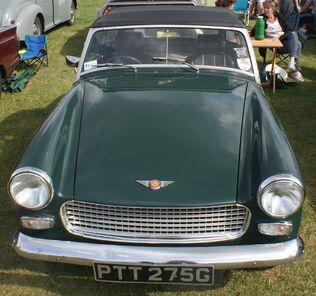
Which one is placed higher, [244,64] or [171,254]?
[244,64]

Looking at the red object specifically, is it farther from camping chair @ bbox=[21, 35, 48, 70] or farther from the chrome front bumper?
the chrome front bumper

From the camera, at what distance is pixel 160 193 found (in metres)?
2.46

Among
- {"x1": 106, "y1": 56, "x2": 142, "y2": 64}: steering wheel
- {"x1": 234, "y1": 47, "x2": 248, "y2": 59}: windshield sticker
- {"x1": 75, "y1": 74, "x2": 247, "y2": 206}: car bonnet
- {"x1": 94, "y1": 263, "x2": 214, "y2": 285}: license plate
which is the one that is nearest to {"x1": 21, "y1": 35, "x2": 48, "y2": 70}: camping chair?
{"x1": 106, "y1": 56, "x2": 142, "y2": 64}: steering wheel

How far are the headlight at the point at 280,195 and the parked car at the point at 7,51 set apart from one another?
4.68 m

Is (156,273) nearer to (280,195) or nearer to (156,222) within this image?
(156,222)

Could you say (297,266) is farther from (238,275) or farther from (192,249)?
(192,249)

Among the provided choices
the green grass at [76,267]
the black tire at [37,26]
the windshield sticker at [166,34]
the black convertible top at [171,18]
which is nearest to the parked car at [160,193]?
the green grass at [76,267]

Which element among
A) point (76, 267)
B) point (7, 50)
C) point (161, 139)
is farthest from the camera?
point (7, 50)

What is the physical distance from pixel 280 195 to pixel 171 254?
71cm

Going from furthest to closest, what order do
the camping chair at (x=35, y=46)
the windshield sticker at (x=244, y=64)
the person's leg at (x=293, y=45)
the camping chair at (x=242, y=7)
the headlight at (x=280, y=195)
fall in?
1. the camping chair at (x=242, y=7)
2. the camping chair at (x=35, y=46)
3. the person's leg at (x=293, y=45)
4. the windshield sticker at (x=244, y=64)
5. the headlight at (x=280, y=195)

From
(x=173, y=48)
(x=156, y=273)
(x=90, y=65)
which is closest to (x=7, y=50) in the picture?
(x=90, y=65)

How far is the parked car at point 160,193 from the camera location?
245 cm

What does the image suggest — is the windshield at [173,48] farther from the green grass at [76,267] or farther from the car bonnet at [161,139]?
the green grass at [76,267]

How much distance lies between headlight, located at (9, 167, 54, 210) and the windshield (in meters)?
1.54
